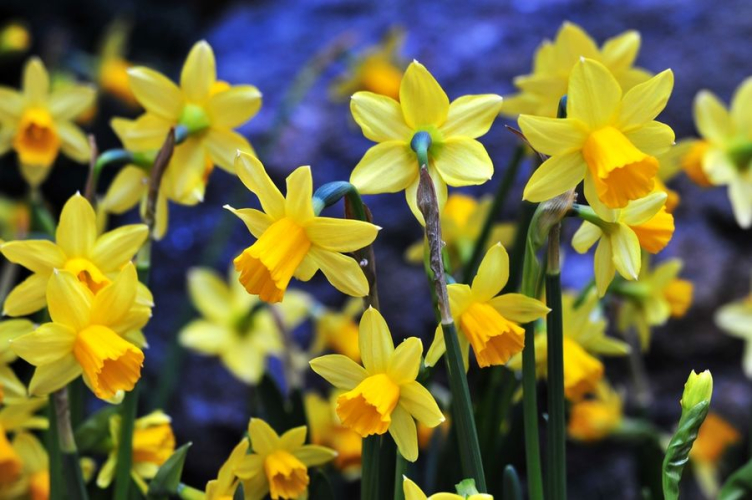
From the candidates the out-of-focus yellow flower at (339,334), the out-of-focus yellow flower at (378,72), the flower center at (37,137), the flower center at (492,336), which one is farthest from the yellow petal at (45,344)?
the out-of-focus yellow flower at (378,72)

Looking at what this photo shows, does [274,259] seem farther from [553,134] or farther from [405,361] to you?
[553,134]

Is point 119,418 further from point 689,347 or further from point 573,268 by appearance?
point 689,347

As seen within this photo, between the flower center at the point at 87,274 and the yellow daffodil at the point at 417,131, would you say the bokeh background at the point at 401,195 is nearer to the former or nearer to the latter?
the flower center at the point at 87,274

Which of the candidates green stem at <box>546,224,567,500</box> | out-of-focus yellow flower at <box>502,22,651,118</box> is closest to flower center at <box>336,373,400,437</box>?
green stem at <box>546,224,567,500</box>

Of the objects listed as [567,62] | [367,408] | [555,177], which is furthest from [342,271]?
[567,62]

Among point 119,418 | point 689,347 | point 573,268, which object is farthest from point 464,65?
point 119,418
